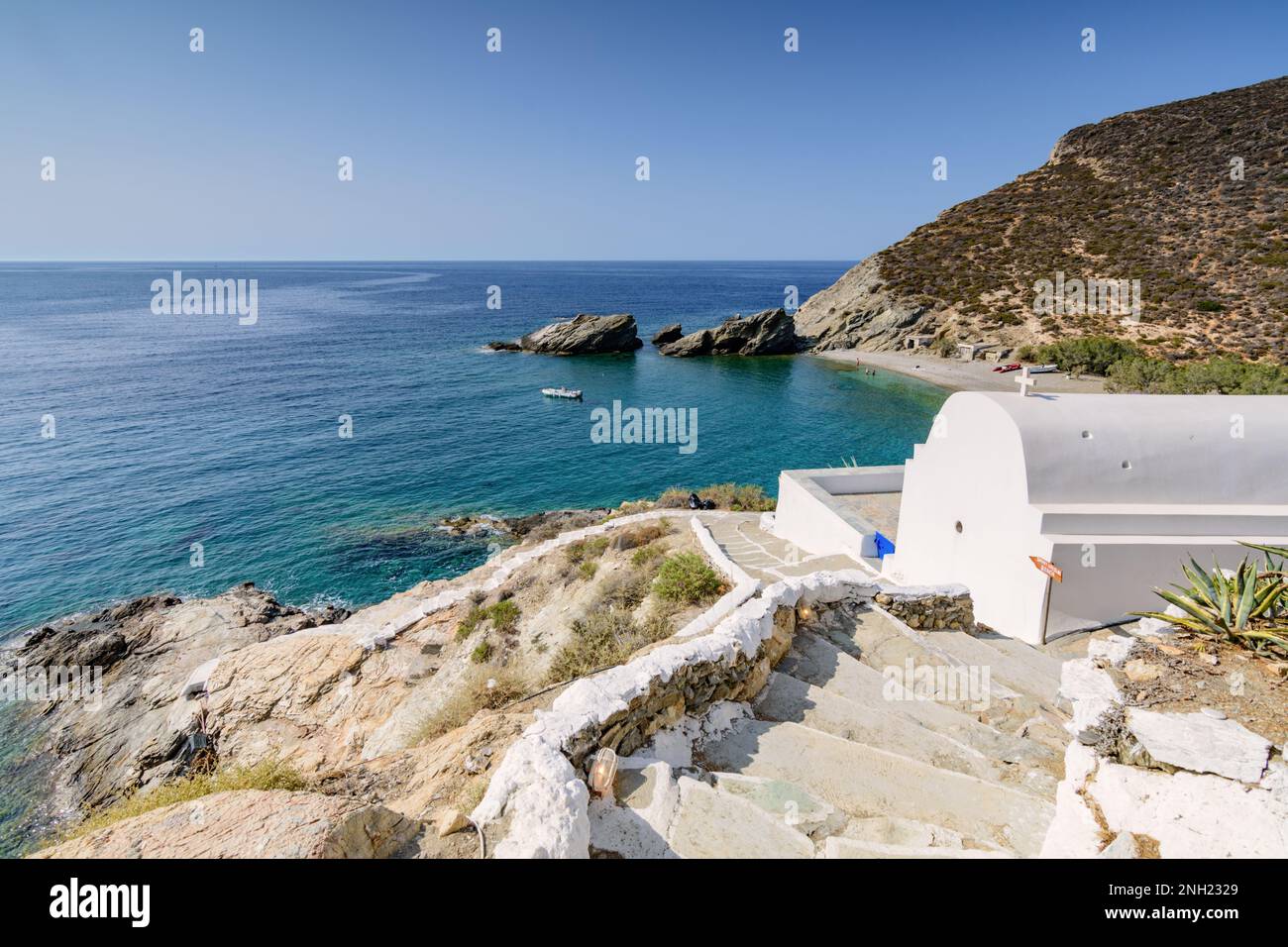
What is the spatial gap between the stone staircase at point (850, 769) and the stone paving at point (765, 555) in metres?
5.15

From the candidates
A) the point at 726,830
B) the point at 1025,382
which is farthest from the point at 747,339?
the point at 726,830

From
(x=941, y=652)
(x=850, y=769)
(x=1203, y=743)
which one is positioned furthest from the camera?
(x=941, y=652)

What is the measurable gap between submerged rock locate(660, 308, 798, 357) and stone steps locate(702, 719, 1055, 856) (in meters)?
63.0

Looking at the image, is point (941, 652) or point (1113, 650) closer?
point (1113, 650)

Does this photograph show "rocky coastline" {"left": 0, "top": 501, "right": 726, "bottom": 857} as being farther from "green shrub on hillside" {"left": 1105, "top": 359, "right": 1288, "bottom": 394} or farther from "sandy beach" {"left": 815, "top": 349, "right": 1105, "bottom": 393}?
"sandy beach" {"left": 815, "top": 349, "right": 1105, "bottom": 393}

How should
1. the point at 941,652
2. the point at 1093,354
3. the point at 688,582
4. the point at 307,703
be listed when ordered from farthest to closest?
the point at 1093,354 → the point at 307,703 → the point at 688,582 → the point at 941,652

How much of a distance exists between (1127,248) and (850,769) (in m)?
66.6

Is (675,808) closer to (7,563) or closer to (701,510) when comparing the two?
(701,510)

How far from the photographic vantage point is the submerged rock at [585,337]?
6650cm

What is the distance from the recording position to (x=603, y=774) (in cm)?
448

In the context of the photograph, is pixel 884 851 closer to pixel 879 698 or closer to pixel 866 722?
pixel 866 722

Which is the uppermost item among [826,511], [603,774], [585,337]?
[585,337]

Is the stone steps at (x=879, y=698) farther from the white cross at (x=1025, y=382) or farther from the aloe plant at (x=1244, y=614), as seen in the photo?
the white cross at (x=1025, y=382)

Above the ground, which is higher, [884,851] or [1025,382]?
[1025,382]
